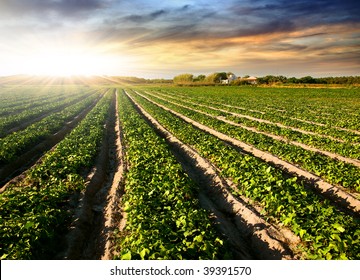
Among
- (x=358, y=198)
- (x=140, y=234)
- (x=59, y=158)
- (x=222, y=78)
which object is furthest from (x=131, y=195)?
(x=222, y=78)

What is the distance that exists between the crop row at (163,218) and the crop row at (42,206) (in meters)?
1.93

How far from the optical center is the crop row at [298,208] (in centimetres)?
618

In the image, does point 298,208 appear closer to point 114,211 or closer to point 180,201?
point 180,201

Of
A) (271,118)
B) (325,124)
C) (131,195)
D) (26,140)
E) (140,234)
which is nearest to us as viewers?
(140,234)

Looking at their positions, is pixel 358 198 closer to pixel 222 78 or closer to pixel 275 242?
pixel 275 242

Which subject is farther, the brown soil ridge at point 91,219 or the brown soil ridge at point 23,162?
the brown soil ridge at point 23,162

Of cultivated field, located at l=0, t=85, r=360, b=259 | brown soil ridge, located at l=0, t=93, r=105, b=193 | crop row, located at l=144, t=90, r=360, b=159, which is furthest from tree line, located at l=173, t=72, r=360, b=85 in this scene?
brown soil ridge, located at l=0, t=93, r=105, b=193

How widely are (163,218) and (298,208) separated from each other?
4.03 meters

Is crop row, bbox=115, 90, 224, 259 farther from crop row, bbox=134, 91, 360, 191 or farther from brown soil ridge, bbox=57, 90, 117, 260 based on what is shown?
crop row, bbox=134, 91, 360, 191

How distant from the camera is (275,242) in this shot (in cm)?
709

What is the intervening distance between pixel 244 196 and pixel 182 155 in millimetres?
6048

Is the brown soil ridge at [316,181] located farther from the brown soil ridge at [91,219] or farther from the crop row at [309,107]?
the crop row at [309,107]

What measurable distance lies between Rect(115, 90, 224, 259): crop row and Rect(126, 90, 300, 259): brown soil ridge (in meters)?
0.85

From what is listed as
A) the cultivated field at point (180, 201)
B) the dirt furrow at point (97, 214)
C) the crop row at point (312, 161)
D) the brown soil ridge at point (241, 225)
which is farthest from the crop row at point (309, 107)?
the dirt furrow at point (97, 214)
